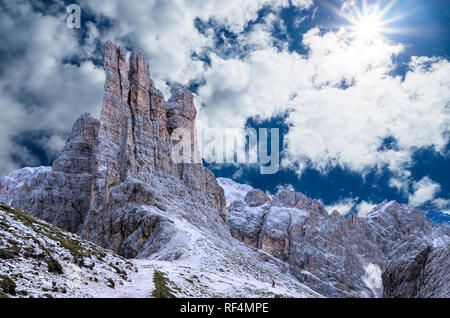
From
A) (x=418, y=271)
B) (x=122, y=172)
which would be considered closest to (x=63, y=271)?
(x=418, y=271)

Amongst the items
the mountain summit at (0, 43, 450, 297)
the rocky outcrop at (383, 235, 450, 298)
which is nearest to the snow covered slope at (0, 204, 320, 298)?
the mountain summit at (0, 43, 450, 297)

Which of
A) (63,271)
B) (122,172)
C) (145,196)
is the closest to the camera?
(63,271)

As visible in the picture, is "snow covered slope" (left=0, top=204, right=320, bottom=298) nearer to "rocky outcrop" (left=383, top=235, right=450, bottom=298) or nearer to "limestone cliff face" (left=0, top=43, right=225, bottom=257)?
"rocky outcrop" (left=383, top=235, right=450, bottom=298)

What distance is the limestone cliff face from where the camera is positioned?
93188 mm

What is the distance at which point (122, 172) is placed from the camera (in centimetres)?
10969

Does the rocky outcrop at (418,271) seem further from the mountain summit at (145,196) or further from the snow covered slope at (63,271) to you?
the snow covered slope at (63,271)

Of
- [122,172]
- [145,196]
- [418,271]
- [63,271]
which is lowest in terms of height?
[418,271]

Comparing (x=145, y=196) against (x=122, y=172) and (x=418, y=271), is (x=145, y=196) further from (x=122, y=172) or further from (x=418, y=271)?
(x=418, y=271)

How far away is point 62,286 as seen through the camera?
2178 centimetres

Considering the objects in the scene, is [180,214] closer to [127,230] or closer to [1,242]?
[127,230]

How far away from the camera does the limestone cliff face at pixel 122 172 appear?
93188 millimetres
